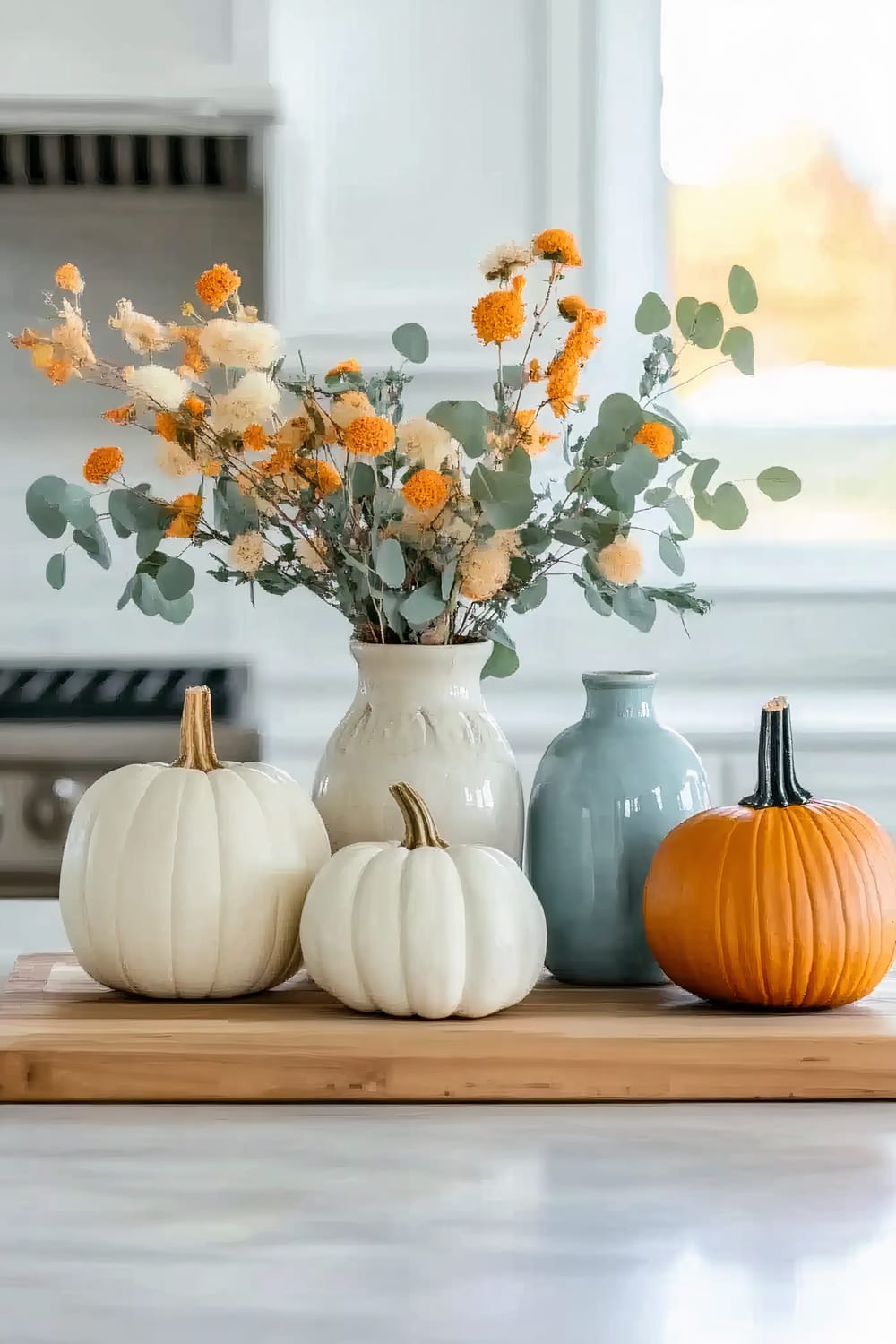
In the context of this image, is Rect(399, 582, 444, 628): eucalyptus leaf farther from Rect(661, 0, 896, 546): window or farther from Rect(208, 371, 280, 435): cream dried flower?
Rect(661, 0, 896, 546): window

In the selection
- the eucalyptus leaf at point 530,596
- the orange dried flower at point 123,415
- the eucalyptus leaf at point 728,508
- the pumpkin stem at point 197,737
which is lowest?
the pumpkin stem at point 197,737

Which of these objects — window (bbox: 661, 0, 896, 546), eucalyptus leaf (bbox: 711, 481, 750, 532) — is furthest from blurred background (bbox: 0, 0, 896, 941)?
eucalyptus leaf (bbox: 711, 481, 750, 532)

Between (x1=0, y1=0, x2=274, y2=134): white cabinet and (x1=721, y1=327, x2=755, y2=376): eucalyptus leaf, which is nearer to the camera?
(x1=721, y1=327, x2=755, y2=376): eucalyptus leaf

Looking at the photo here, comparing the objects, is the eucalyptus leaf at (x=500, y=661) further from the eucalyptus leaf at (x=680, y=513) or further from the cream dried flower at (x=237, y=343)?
the cream dried flower at (x=237, y=343)

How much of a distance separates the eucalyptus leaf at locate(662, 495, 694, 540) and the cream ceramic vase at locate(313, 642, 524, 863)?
0.48 feet

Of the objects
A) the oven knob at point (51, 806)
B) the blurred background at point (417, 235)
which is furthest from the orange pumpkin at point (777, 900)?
the oven knob at point (51, 806)

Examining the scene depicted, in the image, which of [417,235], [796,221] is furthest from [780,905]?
[796,221]

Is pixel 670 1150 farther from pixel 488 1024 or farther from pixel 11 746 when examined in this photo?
pixel 11 746

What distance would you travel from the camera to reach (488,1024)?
31.4 inches

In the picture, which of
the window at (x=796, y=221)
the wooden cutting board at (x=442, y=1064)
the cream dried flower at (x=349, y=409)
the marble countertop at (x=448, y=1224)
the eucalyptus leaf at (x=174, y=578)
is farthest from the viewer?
the window at (x=796, y=221)

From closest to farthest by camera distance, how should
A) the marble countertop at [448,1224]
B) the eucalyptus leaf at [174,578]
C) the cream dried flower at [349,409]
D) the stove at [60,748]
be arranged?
the marble countertop at [448,1224]
the cream dried flower at [349,409]
the eucalyptus leaf at [174,578]
the stove at [60,748]

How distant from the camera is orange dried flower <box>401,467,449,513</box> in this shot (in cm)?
82

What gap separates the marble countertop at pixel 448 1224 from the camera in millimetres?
494

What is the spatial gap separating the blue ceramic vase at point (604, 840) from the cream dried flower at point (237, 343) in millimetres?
296
